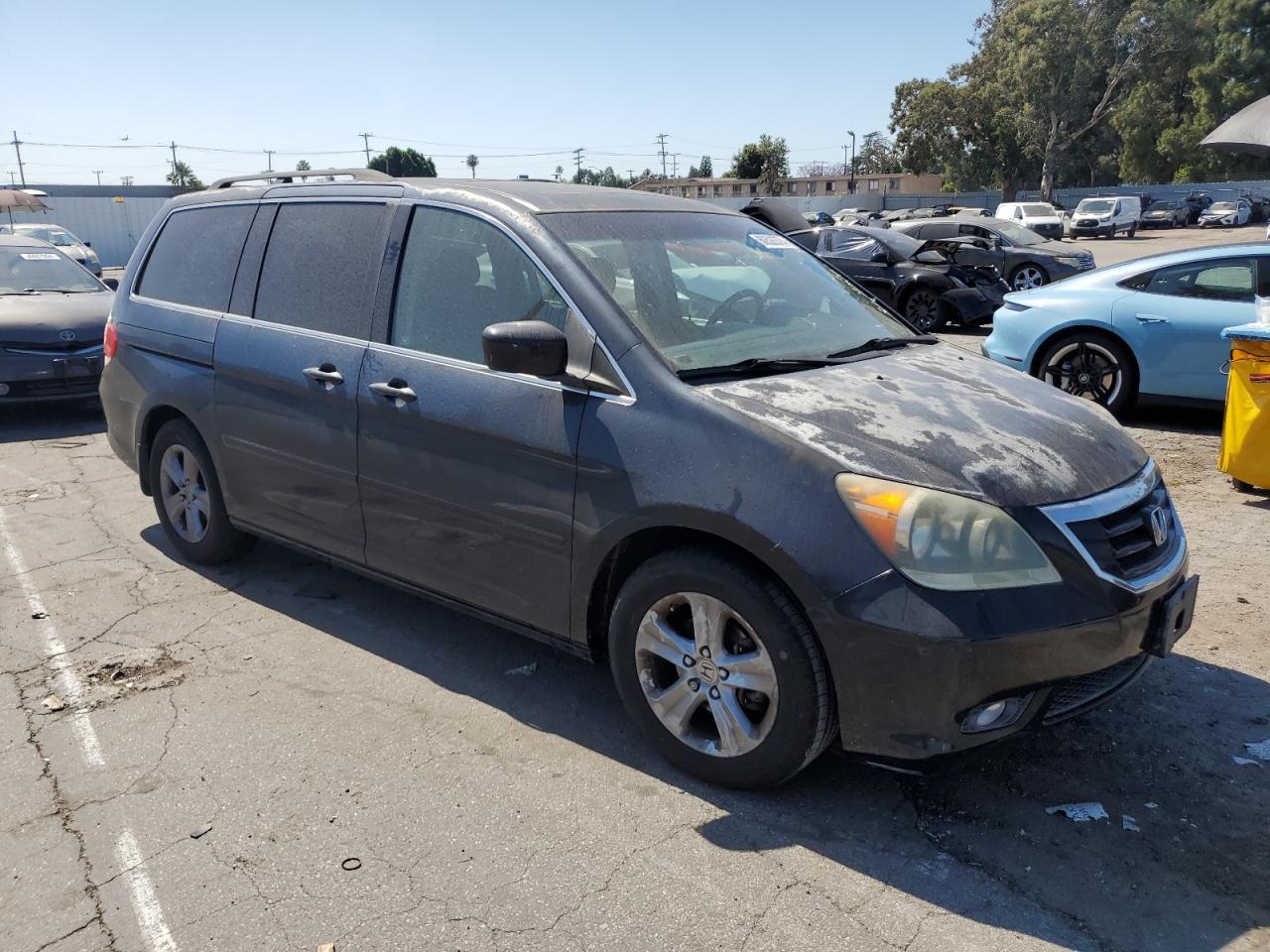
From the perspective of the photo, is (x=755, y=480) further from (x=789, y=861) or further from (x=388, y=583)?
(x=388, y=583)

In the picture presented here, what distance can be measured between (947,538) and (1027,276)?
54.8 ft

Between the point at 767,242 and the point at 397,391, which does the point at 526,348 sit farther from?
the point at 767,242

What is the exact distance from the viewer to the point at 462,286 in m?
3.82

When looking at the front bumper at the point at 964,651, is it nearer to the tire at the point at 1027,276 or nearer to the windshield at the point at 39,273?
the windshield at the point at 39,273

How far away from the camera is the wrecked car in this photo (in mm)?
14258

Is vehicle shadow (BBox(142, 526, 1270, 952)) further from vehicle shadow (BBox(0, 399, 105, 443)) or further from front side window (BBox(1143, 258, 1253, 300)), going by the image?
vehicle shadow (BBox(0, 399, 105, 443))

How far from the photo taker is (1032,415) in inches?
131

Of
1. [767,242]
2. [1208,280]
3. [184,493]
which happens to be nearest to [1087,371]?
[1208,280]

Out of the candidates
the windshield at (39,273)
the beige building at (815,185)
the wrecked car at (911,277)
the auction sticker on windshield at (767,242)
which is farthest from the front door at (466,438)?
the beige building at (815,185)

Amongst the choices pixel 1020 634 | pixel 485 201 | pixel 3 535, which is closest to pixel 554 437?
pixel 485 201

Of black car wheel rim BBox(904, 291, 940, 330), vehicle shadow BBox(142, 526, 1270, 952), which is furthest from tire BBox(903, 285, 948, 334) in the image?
vehicle shadow BBox(142, 526, 1270, 952)

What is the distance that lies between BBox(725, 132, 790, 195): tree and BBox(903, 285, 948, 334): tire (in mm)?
63998

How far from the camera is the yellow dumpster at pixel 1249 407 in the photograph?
591cm

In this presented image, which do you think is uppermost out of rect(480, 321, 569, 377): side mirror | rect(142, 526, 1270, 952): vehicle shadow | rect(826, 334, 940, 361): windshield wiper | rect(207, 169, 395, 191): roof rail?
rect(207, 169, 395, 191): roof rail
